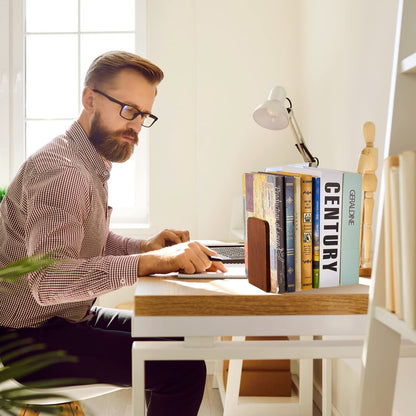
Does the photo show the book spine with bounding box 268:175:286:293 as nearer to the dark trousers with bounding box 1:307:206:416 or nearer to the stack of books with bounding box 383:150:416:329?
the stack of books with bounding box 383:150:416:329

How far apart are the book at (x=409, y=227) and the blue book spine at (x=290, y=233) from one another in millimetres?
428

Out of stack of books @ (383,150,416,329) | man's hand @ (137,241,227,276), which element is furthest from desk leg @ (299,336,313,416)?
stack of books @ (383,150,416,329)

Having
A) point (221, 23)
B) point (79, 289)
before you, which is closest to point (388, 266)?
point (79, 289)

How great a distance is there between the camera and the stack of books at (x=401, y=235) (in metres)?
0.63

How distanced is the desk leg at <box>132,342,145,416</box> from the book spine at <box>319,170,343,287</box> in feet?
1.31

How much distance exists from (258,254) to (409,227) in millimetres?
530

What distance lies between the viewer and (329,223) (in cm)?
111

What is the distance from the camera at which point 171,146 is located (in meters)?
2.99

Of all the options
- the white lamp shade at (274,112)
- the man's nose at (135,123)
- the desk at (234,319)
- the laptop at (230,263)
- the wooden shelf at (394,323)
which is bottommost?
the desk at (234,319)

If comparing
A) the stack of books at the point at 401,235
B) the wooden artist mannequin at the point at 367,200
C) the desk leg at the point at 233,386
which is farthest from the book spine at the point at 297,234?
the desk leg at the point at 233,386

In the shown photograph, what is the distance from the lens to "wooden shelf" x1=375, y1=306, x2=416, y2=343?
2.12 feet

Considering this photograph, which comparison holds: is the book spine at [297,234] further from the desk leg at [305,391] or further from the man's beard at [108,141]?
the desk leg at [305,391]

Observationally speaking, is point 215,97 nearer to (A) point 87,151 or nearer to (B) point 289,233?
(A) point 87,151

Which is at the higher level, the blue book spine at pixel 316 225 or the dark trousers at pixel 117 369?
the blue book spine at pixel 316 225
